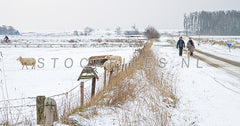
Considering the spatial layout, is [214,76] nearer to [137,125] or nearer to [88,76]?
[88,76]

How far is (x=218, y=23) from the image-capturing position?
115 metres

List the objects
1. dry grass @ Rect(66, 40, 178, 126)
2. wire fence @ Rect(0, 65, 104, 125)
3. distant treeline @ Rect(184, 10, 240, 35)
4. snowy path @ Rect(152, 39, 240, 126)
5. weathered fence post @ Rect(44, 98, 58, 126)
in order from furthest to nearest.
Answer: distant treeline @ Rect(184, 10, 240, 35)
snowy path @ Rect(152, 39, 240, 126)
dry grass @ Rect(66, 40, 178, 126)
wire fence @ Rect(0, 65, 104, 125)
weathered fence post @ Rect(44, 98, 58, 126)

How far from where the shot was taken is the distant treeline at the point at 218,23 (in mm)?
113562

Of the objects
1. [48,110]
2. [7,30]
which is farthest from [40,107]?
[7,30]

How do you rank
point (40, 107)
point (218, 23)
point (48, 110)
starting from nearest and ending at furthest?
point (48, 110), point (40, 107), point (218, 23)

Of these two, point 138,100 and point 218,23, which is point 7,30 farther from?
point 138,100

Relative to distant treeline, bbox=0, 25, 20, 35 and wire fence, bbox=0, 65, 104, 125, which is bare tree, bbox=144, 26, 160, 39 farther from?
distant treeline, bbox=0, 25, 20, 35

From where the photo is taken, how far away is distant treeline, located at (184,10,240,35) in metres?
114

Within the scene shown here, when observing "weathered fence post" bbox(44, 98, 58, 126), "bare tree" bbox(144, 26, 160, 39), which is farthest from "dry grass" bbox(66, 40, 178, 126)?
"bare tree" bbox(144, 26, 160, 39)

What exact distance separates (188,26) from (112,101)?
131276mm

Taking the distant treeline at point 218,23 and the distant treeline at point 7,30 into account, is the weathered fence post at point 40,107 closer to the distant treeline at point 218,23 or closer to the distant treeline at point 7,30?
the distant treeline at point 218,23

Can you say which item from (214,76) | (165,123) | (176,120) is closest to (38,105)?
(165,123)

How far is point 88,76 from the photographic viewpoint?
9.92 metres

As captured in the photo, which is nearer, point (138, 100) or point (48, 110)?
point (48, 110)
